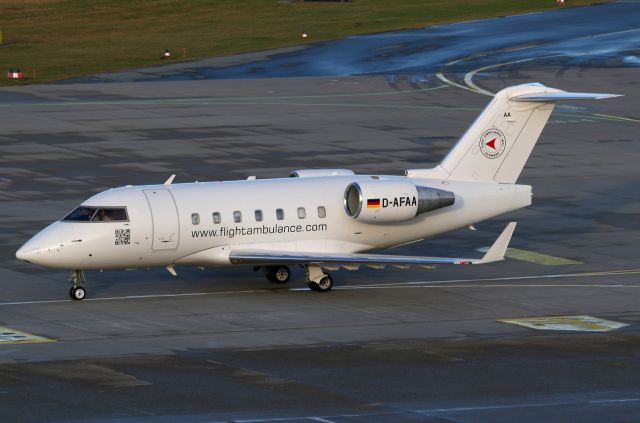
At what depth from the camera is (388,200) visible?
122 ft

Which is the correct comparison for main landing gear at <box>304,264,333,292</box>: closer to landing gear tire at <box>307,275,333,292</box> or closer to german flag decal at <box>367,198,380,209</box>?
landing gear tire at <box>307,275,333,292</box>

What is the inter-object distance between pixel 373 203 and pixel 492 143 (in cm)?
442

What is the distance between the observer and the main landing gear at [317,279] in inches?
1463

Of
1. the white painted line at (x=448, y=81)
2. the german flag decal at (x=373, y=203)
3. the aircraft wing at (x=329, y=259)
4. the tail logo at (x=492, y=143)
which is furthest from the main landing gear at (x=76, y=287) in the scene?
the white painted line at (x=448, y=81)

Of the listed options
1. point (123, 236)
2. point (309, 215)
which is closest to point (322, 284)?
Answer: point (309, 215)

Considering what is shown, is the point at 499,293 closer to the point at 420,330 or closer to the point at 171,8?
the point at 420,330

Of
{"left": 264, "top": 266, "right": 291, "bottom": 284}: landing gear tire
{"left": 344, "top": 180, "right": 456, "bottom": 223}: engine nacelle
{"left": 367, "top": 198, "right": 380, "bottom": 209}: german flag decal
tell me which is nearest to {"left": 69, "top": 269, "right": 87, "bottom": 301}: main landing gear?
{"left": 264, "top": 266, "right": 291, "bottom": 284}: landing gear tire

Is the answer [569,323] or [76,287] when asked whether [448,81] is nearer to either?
[569,323]

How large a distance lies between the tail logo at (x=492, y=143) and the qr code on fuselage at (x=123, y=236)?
33.4 feet

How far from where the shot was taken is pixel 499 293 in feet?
124

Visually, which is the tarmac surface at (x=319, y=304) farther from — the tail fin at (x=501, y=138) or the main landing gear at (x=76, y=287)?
the tail fin at (x=501, y=138)

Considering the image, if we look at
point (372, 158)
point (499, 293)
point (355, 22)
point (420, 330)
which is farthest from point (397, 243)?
point (355, 22)

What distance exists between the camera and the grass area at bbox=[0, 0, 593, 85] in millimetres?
84000

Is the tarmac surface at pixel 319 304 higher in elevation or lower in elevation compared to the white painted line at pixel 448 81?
lower
